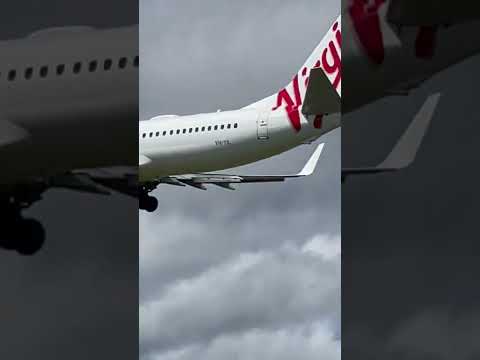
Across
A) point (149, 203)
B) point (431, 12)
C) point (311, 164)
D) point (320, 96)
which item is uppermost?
point (320, 96)

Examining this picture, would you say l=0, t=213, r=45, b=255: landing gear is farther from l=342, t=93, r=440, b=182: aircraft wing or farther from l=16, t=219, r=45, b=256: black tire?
l=342, t=93, r=440, b=182: aircraft wing

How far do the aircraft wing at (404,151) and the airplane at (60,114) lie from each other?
829 mm

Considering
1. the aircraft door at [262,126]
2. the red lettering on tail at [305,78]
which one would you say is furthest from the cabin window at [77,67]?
the red lettering on tail at [305,78]

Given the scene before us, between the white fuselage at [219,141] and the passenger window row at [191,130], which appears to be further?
the passenger window row at [191,130]

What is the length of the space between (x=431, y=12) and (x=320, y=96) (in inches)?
437

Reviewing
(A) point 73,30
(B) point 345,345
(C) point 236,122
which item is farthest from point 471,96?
(C) point 236,122

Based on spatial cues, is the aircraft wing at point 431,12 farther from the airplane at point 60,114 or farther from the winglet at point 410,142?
the airplane at point 60,114

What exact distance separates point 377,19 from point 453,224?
73 centimetres

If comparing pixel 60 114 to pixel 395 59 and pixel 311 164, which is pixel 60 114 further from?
pixel 311 164

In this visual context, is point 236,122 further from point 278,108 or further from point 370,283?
point 370,283

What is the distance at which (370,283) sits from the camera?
3520mm

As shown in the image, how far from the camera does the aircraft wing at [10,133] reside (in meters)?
3.08

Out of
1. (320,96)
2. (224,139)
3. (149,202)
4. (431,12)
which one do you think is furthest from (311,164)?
(431,12)

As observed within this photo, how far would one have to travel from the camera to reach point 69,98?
10.2 ft
